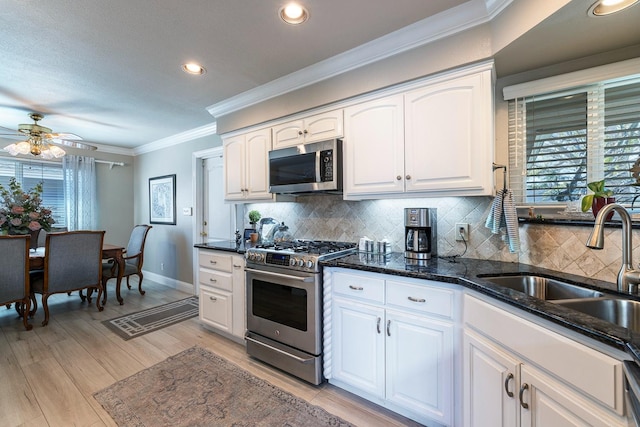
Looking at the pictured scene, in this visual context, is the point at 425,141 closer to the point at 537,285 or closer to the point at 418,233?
the point at 418,233

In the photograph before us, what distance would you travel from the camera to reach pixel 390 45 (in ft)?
6.33

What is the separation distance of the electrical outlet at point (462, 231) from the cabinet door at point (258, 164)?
5.60 ft

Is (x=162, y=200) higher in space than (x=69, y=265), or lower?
higher

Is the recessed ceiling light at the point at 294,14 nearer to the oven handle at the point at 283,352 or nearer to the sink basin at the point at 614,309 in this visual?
the sink basin at the point at 614,309

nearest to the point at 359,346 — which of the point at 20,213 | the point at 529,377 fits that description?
the point at 529,377

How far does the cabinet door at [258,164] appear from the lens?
9.01ft

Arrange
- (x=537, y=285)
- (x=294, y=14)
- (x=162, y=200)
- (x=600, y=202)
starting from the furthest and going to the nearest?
(x=162, y=200) → (x=294, y=14) → (x=537, y=285) → (x=600, y=202)

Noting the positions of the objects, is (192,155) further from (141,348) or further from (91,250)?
(141,348)

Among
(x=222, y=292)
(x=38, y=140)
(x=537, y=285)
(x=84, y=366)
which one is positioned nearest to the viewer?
(x=537, y=285)

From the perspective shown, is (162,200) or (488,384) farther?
(162,200)

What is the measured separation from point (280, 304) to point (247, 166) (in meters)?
1.52

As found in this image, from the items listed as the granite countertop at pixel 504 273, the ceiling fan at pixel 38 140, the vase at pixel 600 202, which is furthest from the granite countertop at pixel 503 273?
the ceiling fan at pixel 38 140

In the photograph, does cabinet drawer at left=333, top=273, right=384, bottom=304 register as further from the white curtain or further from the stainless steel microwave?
the white curtain

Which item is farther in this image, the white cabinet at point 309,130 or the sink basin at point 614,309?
the white cabinet at point 309,130
